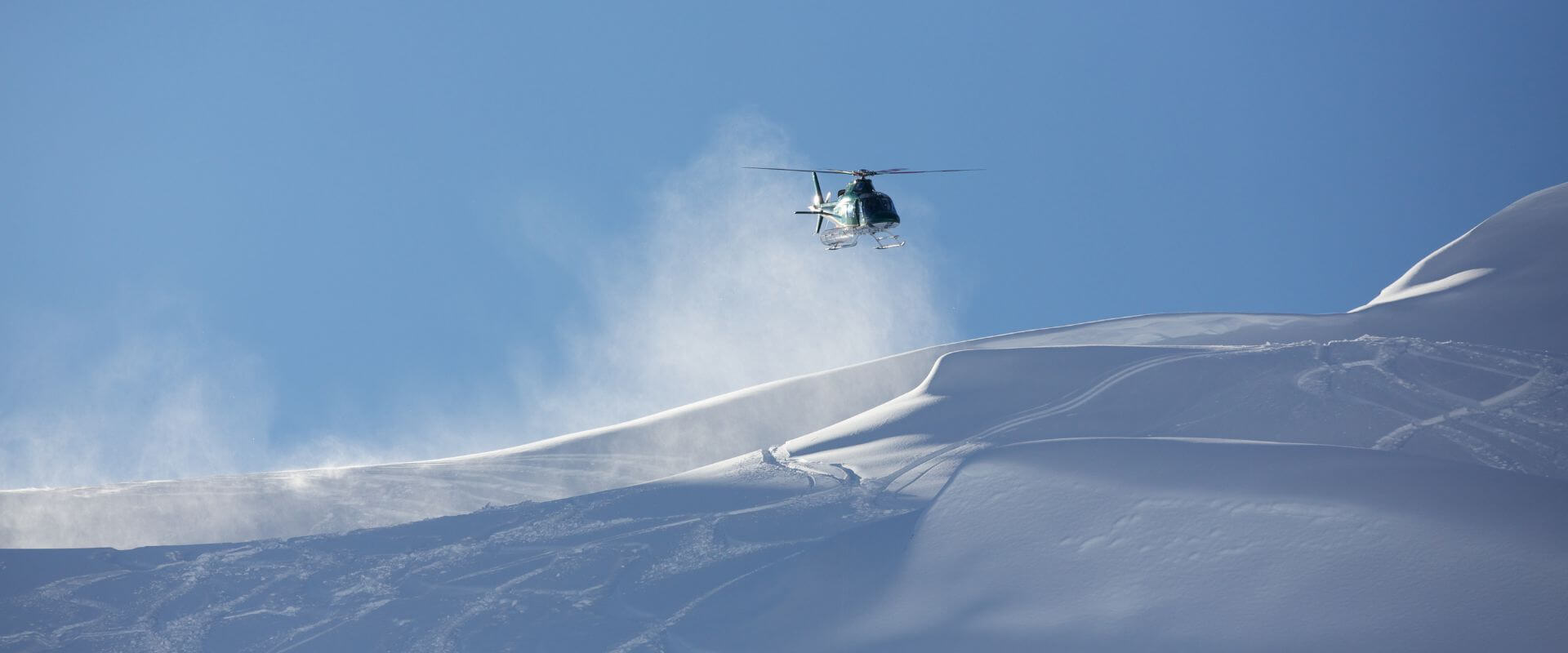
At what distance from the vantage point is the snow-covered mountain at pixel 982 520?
124 ft

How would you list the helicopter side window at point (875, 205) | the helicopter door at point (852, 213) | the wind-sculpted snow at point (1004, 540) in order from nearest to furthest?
the wind-sculpted snow at point (1004, 540), the helicopter side window at point (875, 205), the helicopter door at point (852, 213)

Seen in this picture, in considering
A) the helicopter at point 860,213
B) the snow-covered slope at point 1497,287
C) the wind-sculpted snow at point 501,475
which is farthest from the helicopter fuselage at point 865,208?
the snow-covered slope at point 1497,287

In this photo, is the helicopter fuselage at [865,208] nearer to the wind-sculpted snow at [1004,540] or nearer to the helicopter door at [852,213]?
the helicopter door at [852,213]

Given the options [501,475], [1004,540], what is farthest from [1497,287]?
[501,475]

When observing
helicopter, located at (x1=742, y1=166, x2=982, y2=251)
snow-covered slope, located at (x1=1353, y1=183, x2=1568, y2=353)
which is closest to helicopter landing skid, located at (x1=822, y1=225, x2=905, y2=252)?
helicopter, located at (x1=742, y1=166, x2=982, y2=251)

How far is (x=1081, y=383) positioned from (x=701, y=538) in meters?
20.0

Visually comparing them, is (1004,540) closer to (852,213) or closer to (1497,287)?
(852,213)

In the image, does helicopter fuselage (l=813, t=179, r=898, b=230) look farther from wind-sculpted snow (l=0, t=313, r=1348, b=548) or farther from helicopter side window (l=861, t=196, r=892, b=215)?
wind-sculpted snow (l=0, t=313, r=1348, b=548)

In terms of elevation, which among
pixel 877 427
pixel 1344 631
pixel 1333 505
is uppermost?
pixel 877 427

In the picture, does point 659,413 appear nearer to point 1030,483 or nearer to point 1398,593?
point 1030,483

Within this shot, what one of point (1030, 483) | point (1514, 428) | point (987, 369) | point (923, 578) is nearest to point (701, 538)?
point (923, 578)

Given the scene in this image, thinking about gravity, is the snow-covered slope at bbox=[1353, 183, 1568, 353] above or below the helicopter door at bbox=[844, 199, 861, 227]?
below

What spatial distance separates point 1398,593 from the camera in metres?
35.8

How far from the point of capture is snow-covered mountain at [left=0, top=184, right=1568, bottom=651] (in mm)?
37781
